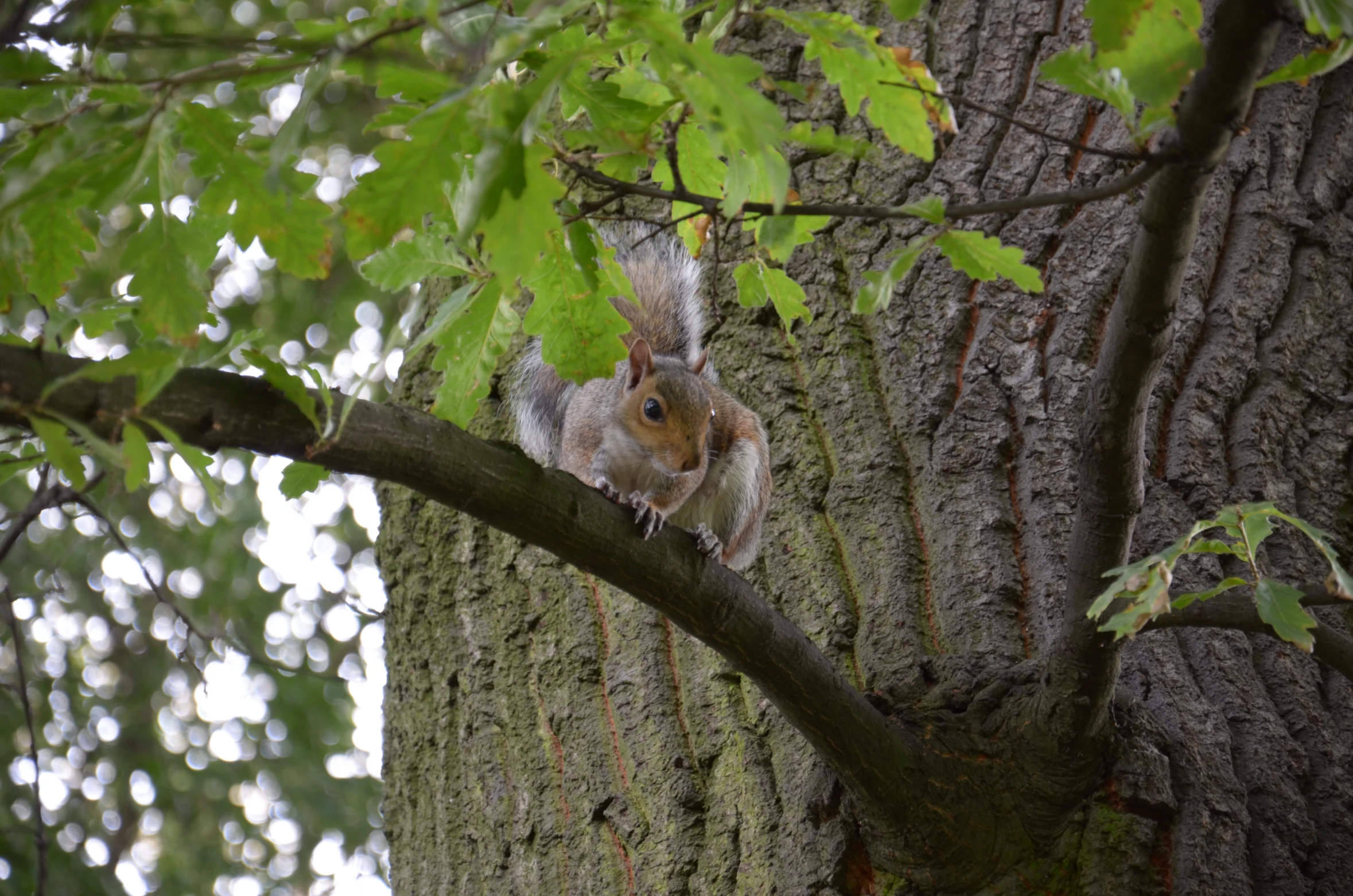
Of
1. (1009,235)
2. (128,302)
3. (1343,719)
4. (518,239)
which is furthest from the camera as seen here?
(1009,235)

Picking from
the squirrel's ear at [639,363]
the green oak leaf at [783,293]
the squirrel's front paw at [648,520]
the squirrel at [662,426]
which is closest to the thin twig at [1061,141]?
the green oak leaf at [783,293]

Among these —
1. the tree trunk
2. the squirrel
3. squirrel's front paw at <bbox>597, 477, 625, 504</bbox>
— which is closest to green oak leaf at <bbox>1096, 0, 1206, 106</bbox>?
the tree trunk

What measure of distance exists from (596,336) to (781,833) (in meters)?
0.70

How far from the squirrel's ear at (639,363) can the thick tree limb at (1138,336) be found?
1.23 meters

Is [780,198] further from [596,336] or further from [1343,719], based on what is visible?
[1343,719]

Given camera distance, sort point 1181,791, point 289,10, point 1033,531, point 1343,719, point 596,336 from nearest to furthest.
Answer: point 596,336
point 1181,791
point 1343,719
point 1033,531
point 289,10

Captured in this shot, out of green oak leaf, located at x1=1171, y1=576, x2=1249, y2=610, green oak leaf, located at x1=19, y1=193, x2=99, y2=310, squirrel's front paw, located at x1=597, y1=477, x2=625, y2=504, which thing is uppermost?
squirrel's front paw, located at x1=597, y1=477, x2=625, y2=504

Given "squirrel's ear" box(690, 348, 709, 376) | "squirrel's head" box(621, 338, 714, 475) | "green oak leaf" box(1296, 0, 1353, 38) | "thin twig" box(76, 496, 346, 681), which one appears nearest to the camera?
"green oak leaf" box(1296, 0, 1353, 38)

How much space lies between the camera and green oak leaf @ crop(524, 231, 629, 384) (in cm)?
106

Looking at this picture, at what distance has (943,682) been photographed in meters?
1.42

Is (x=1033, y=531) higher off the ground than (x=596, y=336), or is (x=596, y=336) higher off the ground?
(x=596, y=336)

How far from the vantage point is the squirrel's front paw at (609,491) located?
1.83 meters

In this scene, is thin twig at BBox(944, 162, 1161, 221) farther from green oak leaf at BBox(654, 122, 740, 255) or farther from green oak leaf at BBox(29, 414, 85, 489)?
green oak leaf at BBox(29, 414, 85, 489)

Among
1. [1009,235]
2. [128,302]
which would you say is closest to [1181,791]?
[1009,235]
